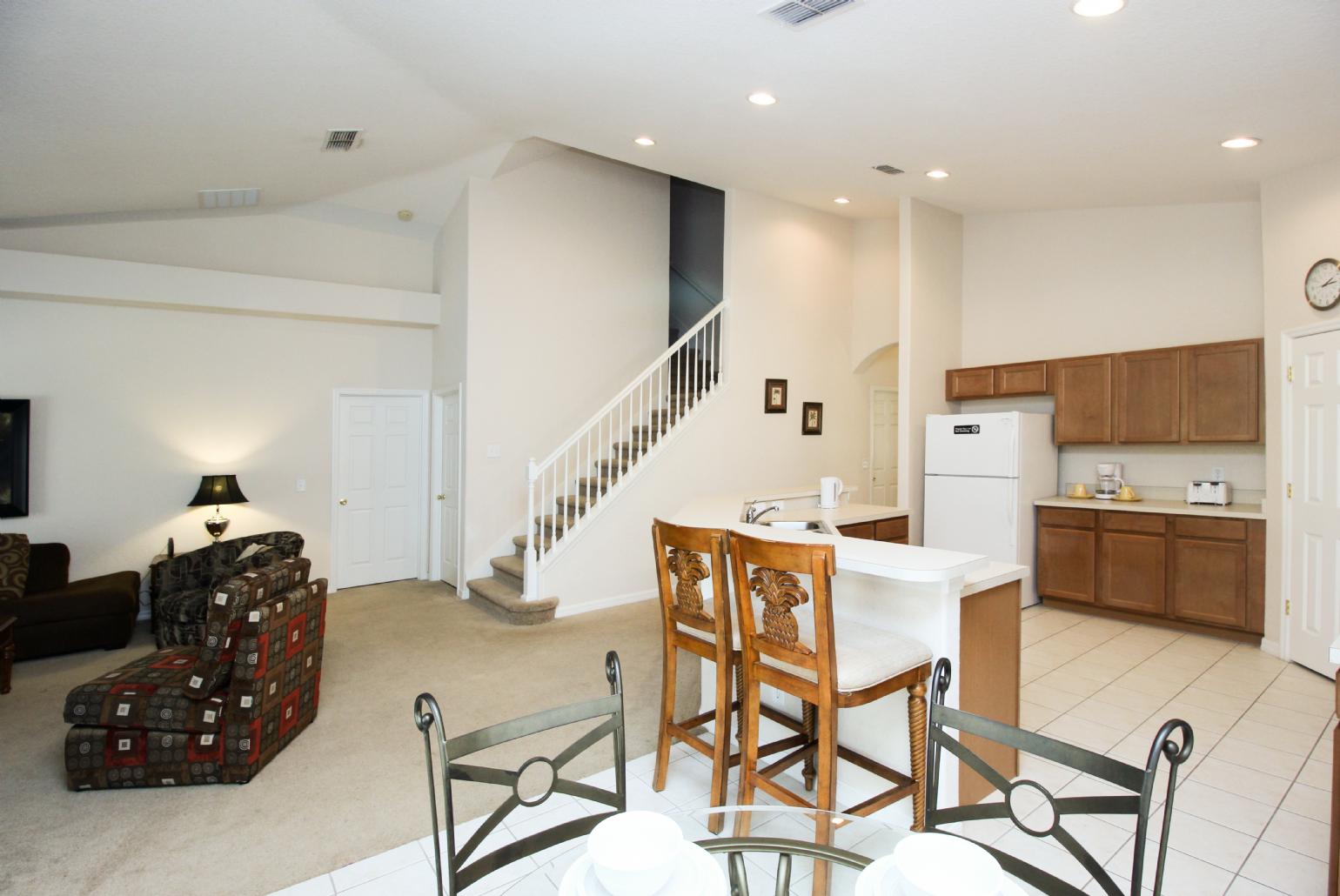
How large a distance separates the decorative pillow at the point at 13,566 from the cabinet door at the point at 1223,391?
8101mm

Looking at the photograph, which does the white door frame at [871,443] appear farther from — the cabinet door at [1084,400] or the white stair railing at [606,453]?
the cabinet door at [1084,400]

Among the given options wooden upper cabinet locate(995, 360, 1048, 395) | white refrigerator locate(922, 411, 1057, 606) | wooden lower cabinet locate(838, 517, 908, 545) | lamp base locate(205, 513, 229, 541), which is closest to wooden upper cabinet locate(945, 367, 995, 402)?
wooden upper cabinet locate(995, 360, 1048, 395)

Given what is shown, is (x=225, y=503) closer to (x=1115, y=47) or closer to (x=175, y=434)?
(x=175, y=434)

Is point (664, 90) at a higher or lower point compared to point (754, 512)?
higher

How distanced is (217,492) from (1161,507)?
715cm

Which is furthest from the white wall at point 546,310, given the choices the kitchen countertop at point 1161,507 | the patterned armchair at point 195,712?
the kitchen countertop at point 1161,507

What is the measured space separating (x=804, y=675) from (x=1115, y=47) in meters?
3.10

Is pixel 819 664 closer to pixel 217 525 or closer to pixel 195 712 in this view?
pixel 195 712

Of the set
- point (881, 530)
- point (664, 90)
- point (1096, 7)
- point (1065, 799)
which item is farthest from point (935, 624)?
point (664, 90)

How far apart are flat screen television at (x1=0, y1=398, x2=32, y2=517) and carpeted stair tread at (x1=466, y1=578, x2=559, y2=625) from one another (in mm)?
3327

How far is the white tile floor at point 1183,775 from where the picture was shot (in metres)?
2.23

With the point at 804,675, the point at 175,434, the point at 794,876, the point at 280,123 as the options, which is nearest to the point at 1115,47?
the point at 804,675

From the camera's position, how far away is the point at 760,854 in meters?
1.46

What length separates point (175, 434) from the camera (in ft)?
18.4
